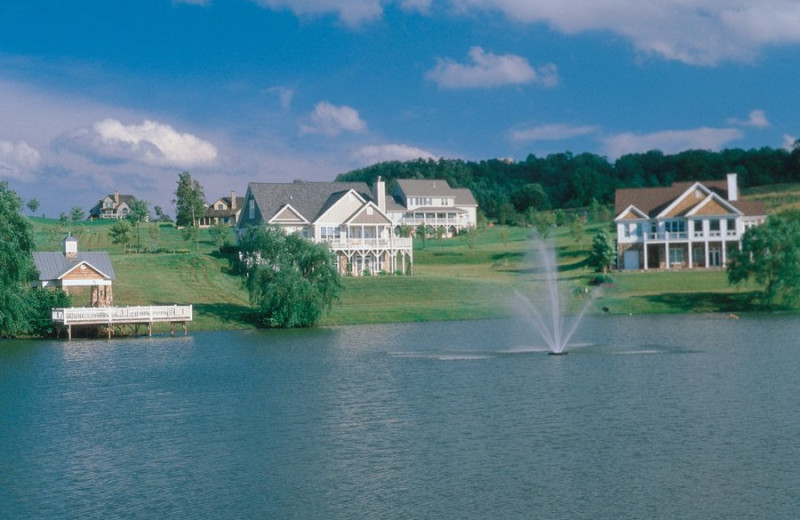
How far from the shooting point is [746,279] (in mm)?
74562

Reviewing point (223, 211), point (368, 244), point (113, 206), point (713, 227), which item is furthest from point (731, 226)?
point (113, 206)

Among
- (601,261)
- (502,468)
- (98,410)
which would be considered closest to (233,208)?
(601,261)

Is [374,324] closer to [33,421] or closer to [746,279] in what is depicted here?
[746,279]

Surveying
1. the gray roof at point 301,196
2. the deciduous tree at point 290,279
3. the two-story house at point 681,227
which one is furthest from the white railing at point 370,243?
the deciduous tree at point 290,279

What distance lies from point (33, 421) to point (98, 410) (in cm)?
246

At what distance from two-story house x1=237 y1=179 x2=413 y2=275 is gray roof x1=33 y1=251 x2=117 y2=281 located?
76.4 feet

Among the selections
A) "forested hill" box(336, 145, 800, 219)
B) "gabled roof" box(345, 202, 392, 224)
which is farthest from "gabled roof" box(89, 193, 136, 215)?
"gabled roof" box(345, 202, 392, 224)

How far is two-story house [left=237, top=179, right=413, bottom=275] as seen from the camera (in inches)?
3644

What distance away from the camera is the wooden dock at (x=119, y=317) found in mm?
59562

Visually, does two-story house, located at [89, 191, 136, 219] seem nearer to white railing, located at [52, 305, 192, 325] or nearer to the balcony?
the balcony

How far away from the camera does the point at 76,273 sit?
2677 inches

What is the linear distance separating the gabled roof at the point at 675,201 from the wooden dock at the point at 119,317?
166 feet

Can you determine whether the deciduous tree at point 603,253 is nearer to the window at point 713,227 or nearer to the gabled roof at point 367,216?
the window at point 713,227

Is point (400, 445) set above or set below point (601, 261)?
below
